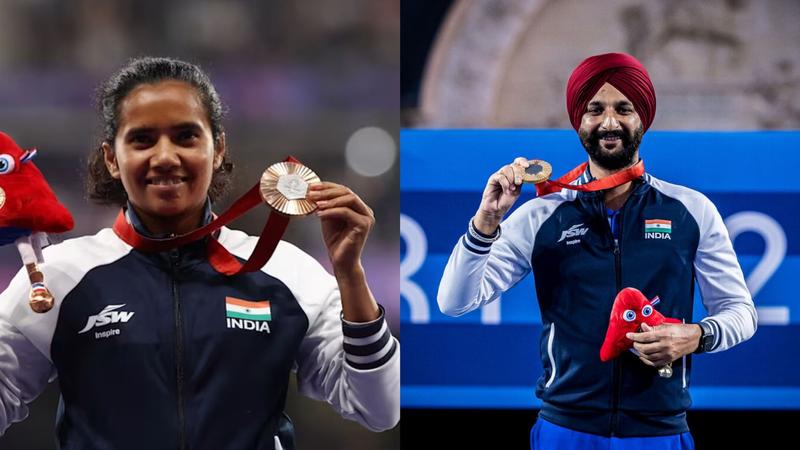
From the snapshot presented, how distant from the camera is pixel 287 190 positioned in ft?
6.54

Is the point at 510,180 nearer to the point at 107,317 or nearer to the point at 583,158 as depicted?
the point at 583,158

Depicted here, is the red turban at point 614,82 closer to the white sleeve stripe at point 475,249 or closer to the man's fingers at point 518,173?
the man's fingers at point 518,173

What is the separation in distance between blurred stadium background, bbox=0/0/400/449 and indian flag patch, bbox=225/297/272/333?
839 millimetres

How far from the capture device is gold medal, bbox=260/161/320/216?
1.98 m

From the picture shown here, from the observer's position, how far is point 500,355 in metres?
3.11

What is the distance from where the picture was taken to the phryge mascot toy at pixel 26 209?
2027 millimetres

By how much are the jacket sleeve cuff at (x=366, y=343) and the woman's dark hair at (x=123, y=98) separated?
0.50m

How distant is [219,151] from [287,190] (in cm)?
27

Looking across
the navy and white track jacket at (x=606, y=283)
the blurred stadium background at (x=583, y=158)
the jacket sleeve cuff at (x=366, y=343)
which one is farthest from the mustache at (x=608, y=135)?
the jacket sleeve cuff at (x=366, y=343)

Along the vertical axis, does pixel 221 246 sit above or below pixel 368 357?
above

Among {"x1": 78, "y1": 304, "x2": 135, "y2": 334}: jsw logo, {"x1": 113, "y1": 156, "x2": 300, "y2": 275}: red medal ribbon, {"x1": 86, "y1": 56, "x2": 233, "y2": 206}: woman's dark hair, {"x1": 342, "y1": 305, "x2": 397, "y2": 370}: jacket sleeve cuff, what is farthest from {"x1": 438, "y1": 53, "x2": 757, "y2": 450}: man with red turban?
{"x1": 78, "y1": 304, "x2": 135, "y2": 334}: jsw logo

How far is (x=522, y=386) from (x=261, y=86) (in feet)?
4.91

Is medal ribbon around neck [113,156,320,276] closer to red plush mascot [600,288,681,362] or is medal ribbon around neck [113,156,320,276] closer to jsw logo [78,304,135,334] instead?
jsw logo [78,304,135,334]

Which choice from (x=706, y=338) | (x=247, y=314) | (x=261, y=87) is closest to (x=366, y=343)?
(x=247, y=314)
